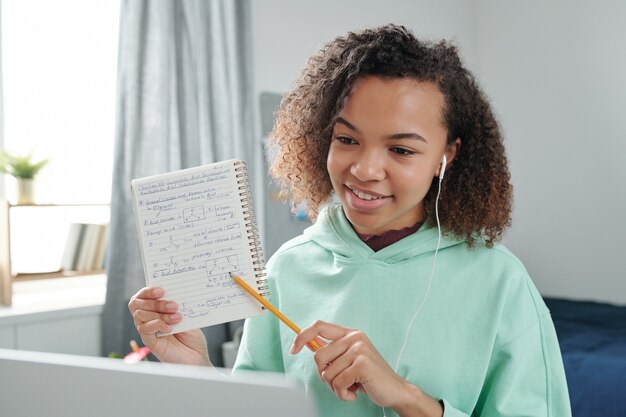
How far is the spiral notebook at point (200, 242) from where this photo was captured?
918 millimetres

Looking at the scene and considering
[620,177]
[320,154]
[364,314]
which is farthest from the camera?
[620,177]

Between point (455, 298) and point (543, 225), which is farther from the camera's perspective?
point (543, 225)

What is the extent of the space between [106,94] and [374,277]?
2.00 m

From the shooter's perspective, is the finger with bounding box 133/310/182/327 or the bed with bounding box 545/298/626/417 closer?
the finger with bounding box 133/310/182/327

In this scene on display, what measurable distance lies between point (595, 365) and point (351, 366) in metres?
1.69

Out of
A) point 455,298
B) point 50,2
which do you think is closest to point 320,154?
point 455,298

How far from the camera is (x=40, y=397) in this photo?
485 mm

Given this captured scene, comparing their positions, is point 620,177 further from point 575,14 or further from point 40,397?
point 40,397

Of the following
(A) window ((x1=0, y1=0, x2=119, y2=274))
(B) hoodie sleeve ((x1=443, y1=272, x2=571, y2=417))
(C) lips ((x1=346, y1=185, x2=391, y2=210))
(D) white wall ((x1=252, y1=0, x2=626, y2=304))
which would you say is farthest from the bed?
(A) window ((x1=0, y1=0, x2=119, y2=274))

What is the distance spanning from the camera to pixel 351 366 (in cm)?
85

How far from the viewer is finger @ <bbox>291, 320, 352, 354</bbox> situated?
2.83ft

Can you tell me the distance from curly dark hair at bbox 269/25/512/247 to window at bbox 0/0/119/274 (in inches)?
59.1

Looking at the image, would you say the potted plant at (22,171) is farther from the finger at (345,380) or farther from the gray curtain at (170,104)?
the finger at (345,380)

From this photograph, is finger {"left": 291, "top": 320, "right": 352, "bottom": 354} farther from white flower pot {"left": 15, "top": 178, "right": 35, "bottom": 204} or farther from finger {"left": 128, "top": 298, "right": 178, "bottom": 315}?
white flower pot {"left": 15, "top": 178, "right": 35, "bottom": 204}
